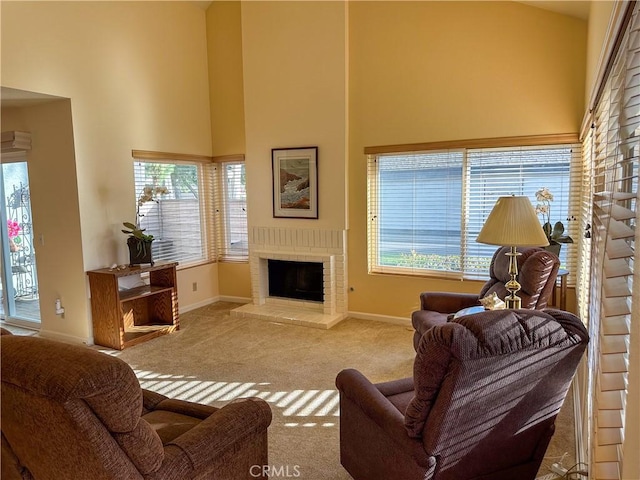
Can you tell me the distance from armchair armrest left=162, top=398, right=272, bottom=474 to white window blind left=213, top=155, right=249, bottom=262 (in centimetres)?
440

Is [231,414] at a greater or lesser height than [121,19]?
lesser

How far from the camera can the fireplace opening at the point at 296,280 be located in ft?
18.1

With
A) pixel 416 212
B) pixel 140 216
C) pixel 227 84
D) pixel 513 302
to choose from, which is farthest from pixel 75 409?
pixel 227 84

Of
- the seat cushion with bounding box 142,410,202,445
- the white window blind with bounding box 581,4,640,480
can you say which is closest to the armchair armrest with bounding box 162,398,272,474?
the seat cushion with bounding box 142,410,202,445

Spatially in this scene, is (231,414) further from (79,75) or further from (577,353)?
(79,75)

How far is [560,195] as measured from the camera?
426 cm

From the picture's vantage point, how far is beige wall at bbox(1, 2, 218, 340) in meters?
4.03

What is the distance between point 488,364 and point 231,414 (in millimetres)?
1047

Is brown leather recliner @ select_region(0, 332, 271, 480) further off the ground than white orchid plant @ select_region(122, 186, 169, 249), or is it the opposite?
white orchid plant @ select_region(122, 186, 169, 249)

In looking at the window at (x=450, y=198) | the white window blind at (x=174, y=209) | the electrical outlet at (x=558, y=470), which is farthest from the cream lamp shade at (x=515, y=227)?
the white window blind at (x=174, y=209)

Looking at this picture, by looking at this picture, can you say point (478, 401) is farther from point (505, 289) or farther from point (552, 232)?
point (552, 232)

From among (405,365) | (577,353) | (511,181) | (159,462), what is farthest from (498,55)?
(159,462)

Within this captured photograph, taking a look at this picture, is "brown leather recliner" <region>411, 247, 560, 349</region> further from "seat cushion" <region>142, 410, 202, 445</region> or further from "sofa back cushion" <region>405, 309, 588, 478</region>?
"seat cushion" <region>142, 410, 202, 445</region>

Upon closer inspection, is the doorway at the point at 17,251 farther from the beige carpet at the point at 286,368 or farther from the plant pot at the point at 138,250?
the beige carpet at the point at 286,368
